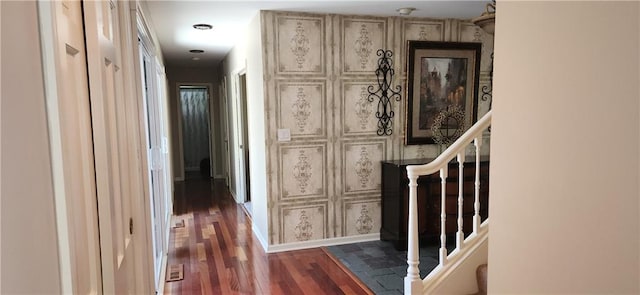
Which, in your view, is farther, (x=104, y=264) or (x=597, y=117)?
(x=104, y=264)

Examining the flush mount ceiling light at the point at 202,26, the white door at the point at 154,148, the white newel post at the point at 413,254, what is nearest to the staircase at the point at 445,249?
the white newel post at the point at 413,254

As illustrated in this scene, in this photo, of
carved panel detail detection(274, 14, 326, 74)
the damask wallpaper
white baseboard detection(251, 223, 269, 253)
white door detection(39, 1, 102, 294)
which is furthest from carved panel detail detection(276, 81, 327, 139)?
white door detection(39, 1, 102, 294)

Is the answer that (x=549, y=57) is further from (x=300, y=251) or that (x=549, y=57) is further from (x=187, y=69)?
(x=187, y=69)

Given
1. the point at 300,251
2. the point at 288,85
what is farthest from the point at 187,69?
the point at 300,251

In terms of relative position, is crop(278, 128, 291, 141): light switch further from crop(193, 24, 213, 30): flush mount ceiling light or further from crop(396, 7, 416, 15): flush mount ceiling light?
crop(396, 7, 416, 15): flush mount ceiling light

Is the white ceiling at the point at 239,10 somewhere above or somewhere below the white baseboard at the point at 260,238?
above

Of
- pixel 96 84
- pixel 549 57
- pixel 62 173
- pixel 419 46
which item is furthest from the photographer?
pixel 419 46

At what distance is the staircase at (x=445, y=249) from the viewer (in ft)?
7.54

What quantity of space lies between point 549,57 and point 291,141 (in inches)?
112

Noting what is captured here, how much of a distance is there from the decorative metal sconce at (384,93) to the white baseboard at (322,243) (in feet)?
3.39

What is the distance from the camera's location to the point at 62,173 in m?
0.72

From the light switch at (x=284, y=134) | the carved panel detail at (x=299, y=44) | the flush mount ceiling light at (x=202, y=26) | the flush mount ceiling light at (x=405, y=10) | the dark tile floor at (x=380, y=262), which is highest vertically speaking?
the flush mount ceiling light at (x=405, y=10)

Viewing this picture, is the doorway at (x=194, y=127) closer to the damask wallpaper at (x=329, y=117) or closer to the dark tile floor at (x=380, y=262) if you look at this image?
the damask wallpaper at (x=329, y=117)

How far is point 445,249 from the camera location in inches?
92.7
